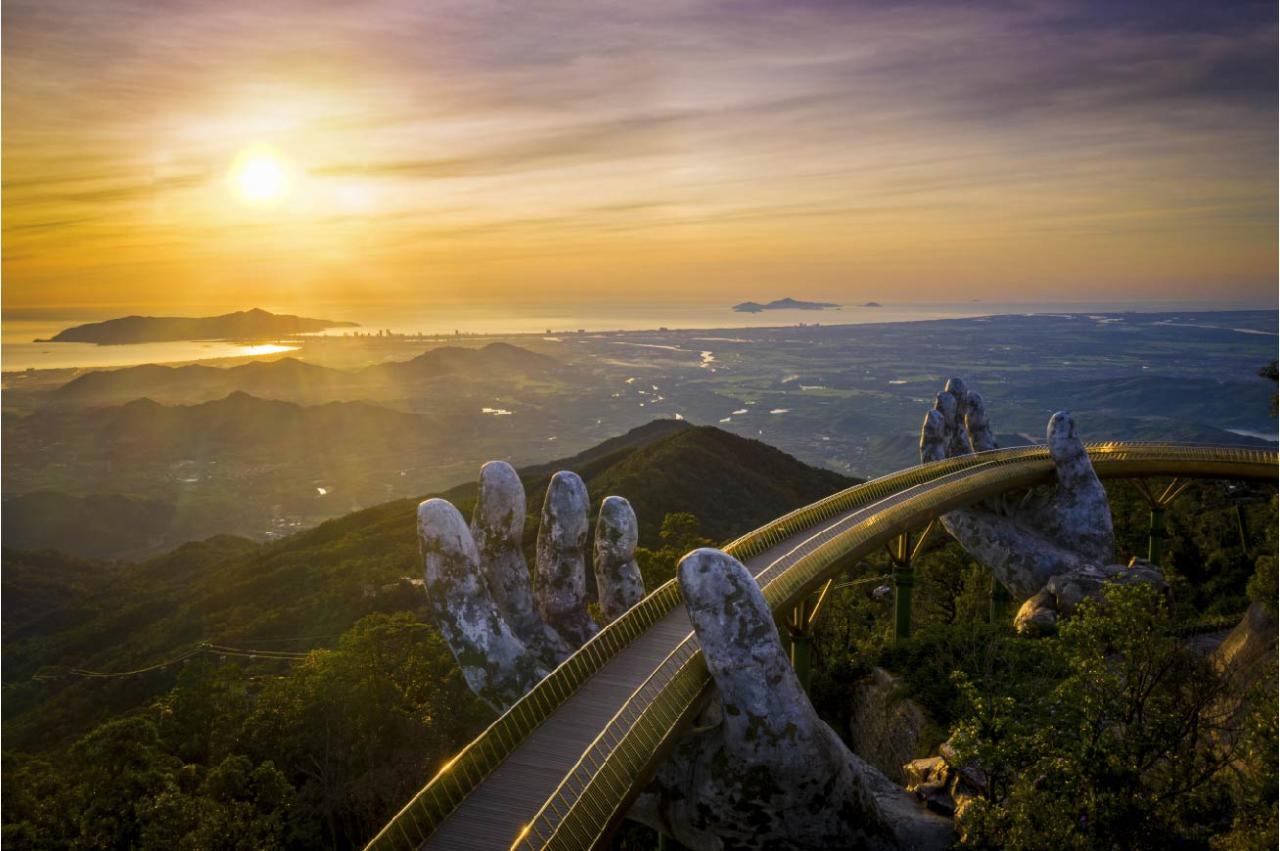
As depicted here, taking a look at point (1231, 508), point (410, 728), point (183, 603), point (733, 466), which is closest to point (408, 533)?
point (183, 603)

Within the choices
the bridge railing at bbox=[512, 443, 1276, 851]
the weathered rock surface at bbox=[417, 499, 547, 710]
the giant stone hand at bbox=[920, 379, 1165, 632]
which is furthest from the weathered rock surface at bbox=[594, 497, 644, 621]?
the giant stone hand at bbox=[920, 379, 1165, 632]

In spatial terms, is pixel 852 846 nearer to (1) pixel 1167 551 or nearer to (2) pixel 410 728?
(2) pixel 410 728

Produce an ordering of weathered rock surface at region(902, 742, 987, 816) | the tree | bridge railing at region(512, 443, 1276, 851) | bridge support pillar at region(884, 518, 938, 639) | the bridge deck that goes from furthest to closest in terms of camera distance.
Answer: bridge support pillar at region(884, 518, 938, 639)
weathered rock surface at region(902, 742, 987, 816)
the bridge deck
bridge railing at region(512, 443, 1276, 851)
the tree

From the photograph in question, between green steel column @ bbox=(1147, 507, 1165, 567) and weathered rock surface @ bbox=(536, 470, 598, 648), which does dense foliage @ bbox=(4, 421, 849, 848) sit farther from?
green steel column @ bbox=(1147, 507, 1165, 567)

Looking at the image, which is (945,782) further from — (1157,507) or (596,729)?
(1157,507)

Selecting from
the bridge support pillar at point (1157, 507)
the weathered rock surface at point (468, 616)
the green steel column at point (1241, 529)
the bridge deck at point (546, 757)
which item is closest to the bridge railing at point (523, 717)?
the bridge deck at point (546, 757)

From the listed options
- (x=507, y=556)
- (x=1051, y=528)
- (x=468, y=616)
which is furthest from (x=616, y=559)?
(x=1051, y=528)
